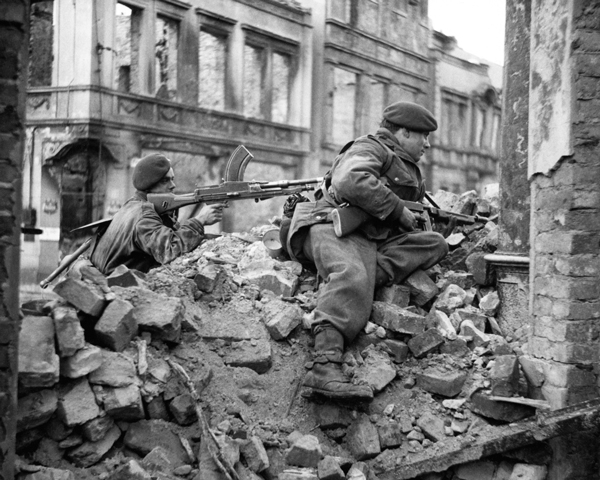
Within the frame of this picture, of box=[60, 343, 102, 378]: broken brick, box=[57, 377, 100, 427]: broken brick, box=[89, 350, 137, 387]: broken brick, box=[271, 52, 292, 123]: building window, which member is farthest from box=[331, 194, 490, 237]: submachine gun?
box=[271, 52, 292, 123]: building window

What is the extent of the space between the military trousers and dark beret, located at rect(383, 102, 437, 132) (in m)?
0.79

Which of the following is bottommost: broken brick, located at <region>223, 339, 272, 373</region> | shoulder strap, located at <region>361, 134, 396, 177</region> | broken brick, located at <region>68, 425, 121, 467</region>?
broken brick, located at <region>68, 425, 121, 467</region>

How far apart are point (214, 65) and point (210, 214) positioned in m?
11.8

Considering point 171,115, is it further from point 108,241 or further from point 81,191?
point 108,241

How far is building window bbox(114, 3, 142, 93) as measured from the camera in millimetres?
14883

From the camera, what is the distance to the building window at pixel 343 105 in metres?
20.2

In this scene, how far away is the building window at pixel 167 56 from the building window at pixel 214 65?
1180 millimetres

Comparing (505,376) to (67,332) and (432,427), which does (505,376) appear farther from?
(67,332)

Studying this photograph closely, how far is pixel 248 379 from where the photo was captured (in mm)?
4621

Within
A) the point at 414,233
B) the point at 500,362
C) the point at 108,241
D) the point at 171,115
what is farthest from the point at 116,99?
the point at 500,362

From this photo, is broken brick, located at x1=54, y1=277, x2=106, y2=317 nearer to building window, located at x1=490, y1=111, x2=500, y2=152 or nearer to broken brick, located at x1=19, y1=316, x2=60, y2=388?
broken brick, located at x1=19, y1=316, x2=60, y2=388

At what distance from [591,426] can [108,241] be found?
3.67m

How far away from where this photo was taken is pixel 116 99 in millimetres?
14195

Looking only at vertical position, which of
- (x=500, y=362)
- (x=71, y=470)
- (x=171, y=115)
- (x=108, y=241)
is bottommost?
(x=71, y=470)
